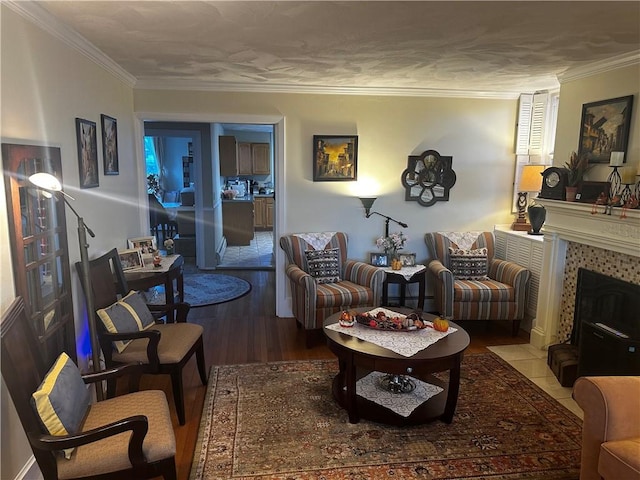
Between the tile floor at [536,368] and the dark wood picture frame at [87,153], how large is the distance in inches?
138

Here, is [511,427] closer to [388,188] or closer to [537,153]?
[388,188]

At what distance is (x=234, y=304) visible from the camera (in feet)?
17.1

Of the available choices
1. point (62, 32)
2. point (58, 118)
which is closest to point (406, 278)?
point (58, 118)

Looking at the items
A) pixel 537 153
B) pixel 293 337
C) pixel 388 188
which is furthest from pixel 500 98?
pixel 293 337

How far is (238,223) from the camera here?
8.81 meters

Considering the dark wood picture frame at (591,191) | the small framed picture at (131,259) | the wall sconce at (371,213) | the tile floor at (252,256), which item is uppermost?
the dark wood picture frame at (591,191)

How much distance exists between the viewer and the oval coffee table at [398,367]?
8.66ft

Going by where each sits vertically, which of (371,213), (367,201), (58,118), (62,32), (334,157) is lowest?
(371,213)

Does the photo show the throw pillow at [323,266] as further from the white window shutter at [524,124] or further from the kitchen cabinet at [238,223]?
the kitchen cabinet at [238,223]

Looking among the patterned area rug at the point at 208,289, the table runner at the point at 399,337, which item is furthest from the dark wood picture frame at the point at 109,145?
the table runner at the point at 399,337

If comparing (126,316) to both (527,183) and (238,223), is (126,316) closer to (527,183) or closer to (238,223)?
(527,183)

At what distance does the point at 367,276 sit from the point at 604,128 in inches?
87.5

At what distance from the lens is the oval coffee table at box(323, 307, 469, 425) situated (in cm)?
264

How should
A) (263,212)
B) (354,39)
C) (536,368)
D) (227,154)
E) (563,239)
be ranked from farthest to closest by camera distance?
1. (263,212)
2. (227,154)
3. (563,239)
4. (536,368)
5. (354,39)
